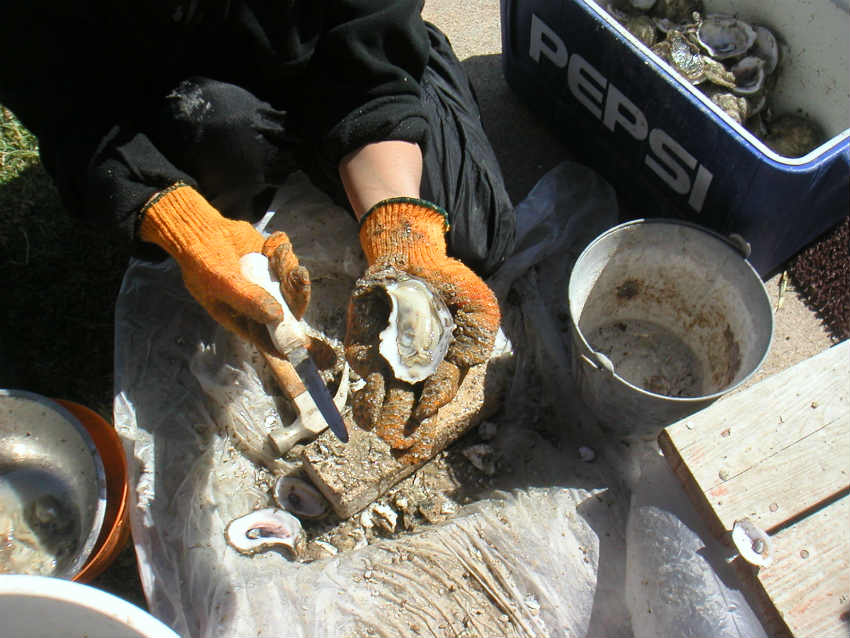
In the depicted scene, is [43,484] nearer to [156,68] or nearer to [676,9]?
[156,68]

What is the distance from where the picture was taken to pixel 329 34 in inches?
45.7

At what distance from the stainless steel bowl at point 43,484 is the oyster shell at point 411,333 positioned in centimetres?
62

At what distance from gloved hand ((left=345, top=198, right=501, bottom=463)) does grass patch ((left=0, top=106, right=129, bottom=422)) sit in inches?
27.1

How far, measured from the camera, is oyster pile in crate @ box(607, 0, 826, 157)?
1.66 m

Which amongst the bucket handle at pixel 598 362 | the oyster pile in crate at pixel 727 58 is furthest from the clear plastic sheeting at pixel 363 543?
the oyster pile in crate at pixel 727 58

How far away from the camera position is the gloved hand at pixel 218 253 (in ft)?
3.63

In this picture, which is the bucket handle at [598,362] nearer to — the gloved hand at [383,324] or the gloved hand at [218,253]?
the gloved hand at [383,324]

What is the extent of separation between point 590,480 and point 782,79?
1.13m

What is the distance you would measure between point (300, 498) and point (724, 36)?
1484 mm

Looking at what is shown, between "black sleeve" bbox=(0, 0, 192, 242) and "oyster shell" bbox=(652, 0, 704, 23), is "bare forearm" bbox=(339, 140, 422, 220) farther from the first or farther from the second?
"oyster shell" bbox=(652, 0, 704, 23)

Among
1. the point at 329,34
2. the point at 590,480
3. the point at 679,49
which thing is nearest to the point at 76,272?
the point at 329,34

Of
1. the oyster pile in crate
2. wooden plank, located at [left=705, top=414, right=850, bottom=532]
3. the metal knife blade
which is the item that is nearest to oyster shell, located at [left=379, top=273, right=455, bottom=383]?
the metal knife blade

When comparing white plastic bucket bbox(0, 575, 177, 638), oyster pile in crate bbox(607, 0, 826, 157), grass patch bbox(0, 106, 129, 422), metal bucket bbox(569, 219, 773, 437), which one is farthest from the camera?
oyster pile in crate bbox(607, 0, 826, 157)

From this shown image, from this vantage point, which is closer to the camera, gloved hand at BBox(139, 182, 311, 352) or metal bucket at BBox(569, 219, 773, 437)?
gloved hand at BBox(139, 182, 311, 352)
